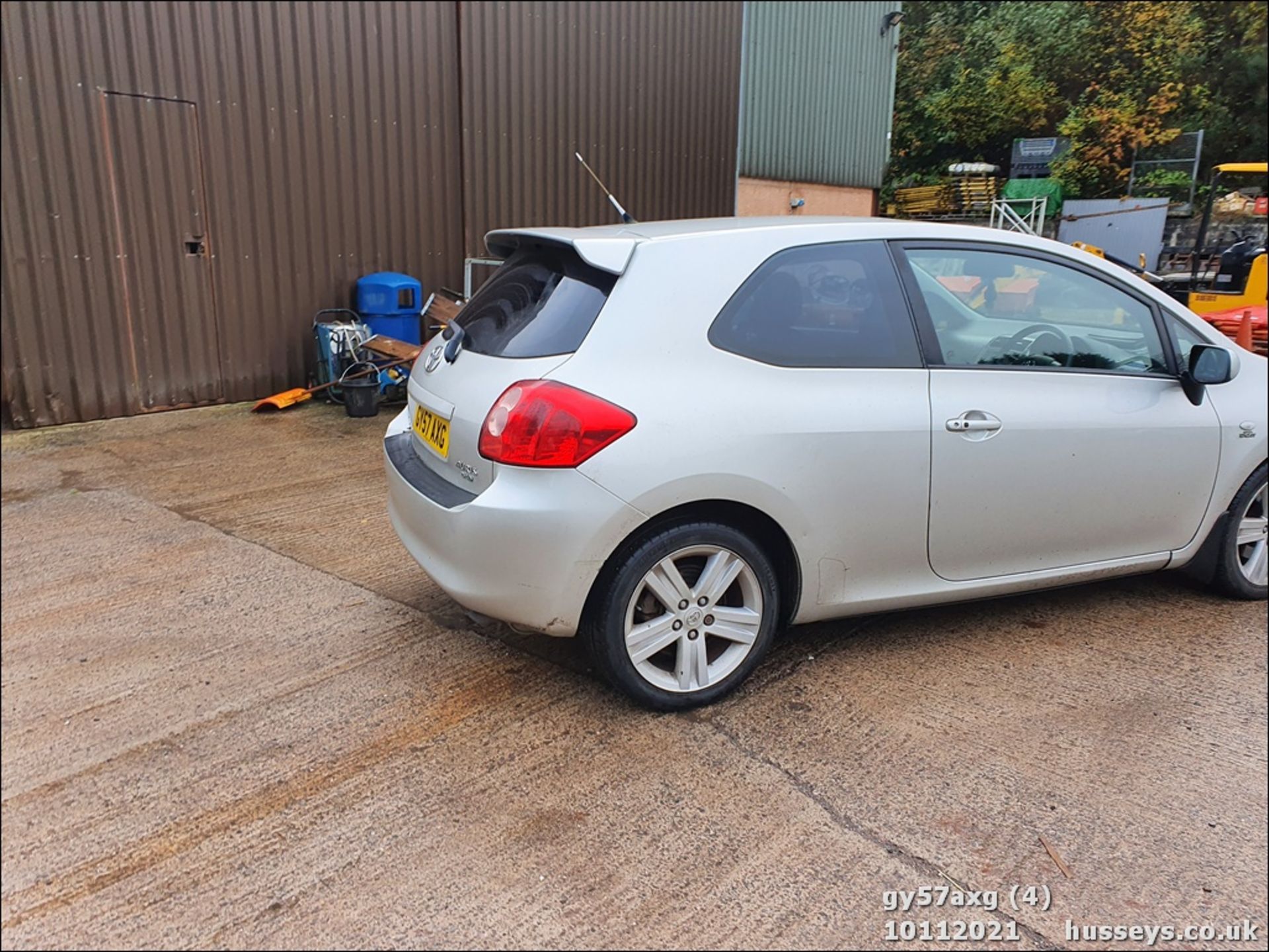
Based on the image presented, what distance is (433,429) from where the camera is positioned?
3051mm

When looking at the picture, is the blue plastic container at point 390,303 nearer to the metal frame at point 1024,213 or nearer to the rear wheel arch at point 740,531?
the rear wheel arch at point 740,531

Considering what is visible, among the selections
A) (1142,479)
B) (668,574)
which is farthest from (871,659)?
(1142,479)

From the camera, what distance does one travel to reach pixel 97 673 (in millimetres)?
2615

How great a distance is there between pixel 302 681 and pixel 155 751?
0.54m

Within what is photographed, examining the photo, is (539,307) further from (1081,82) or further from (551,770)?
(1081,82)

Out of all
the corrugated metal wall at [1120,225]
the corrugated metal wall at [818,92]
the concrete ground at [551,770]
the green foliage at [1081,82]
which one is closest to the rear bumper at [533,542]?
the concrete ground at [551,770]

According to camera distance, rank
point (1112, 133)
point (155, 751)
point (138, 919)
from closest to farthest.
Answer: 1. point (138, 919)
2. point (155, 751)
3. point (1112, 133)

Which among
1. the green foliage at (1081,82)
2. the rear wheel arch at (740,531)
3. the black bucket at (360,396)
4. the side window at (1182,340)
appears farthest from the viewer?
the black bucket at (360,396)

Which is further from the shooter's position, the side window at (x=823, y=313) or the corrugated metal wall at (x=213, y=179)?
the corrugated metal wall at (x=213, y=179)

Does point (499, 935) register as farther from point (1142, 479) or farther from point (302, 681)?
point (1142, 479)

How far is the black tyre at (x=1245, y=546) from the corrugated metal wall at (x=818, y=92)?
31.4 feet

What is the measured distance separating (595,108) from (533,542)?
8.12 metres

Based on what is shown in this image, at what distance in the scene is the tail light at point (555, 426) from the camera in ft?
8.48

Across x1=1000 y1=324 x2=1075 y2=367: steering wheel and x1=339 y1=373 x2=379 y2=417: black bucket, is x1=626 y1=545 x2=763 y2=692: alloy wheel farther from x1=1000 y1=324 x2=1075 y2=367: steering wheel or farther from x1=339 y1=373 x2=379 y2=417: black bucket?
x1=339 y1=373 x2=379 y2=417: black bucket
